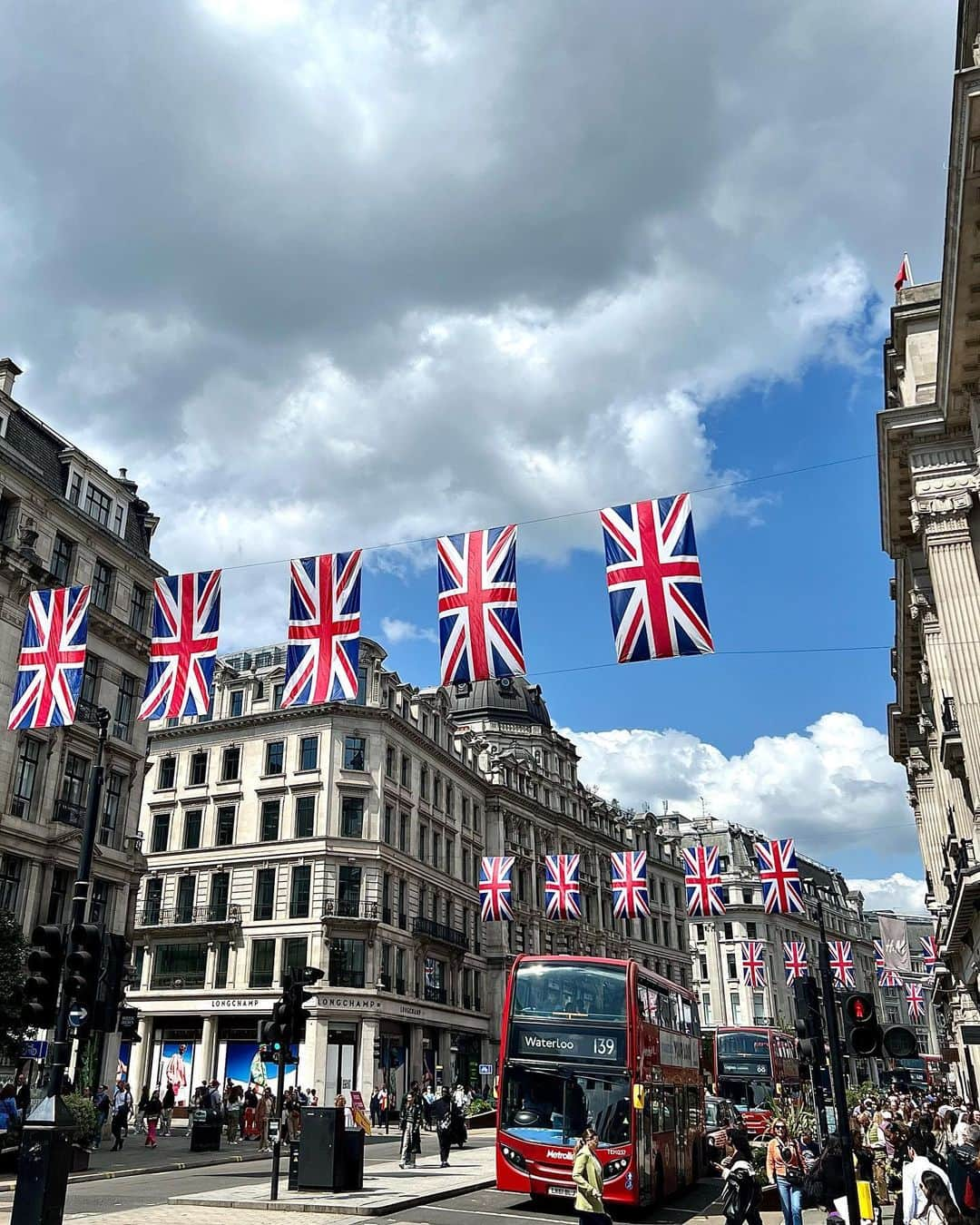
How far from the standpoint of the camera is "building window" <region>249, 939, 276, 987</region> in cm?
4838

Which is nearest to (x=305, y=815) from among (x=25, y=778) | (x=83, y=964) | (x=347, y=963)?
(x=347, y=963)

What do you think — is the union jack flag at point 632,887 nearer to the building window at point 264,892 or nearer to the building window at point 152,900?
the building window at point 264,892

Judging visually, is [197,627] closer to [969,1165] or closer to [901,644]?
[969,1165]

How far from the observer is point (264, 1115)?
33812 mm

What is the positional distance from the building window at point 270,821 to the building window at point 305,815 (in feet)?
4.12

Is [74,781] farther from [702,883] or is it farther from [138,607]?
[702,883]

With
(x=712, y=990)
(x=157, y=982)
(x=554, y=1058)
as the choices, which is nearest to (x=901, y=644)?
(x=554, y=1058)

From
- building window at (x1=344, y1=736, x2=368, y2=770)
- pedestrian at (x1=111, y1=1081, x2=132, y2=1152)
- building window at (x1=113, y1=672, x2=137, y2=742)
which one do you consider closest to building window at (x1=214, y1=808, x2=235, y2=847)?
building window at (x1=344, y1=736, x2=368, y2=770)

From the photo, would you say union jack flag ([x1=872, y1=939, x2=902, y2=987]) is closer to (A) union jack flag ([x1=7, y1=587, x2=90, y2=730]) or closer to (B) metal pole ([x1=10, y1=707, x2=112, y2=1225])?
(A) union jack flag ([x1=7, y1=587, x2=90, y2=730])

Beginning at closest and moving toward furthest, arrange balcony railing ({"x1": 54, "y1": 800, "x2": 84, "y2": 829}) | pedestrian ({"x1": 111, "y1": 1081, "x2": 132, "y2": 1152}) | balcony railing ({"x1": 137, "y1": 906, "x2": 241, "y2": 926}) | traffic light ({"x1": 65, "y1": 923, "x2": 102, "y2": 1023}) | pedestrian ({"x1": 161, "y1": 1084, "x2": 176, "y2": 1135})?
traffic light ({"x1": 65, "y1": 923, "x2": 102, "y2": 1023}) < pedestrian ({"x1": 111, "y1": 1081, "x2": 132, "y2": 1152}) < balcony railing ({"x1": 54, "y1": 800, "x2": 84, "y2": 829}) < pedestrian ({"x1": 161, "y1": 1084, "x2": 176, "y2": 1135}) < balcony railing ({"x1": 137, "y1": 906, "x2": 241, "y2": 926})

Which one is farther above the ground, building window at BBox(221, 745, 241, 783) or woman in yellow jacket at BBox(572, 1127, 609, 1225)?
building window at BBox(221, 745, 241, 783)

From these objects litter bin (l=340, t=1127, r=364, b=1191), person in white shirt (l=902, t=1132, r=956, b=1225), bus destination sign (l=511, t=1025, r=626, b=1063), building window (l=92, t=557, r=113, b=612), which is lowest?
litter bin (l=340, t=1127, r=364, b=1191)

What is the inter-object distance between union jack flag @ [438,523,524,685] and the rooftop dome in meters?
62.6

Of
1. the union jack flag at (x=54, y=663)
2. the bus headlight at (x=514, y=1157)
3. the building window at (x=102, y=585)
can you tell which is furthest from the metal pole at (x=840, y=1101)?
the building window at (x=102, y=585)
